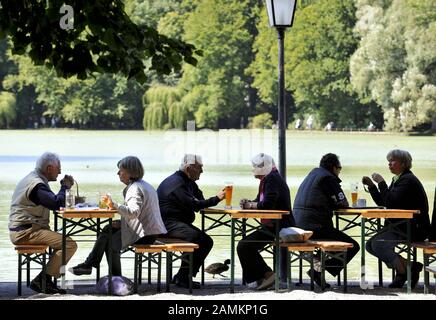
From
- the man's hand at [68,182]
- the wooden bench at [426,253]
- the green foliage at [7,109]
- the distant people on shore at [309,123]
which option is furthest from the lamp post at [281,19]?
the green foliage at [7,109]

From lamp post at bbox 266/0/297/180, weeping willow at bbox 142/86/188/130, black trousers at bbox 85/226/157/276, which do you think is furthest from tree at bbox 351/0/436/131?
black trousers at bbox 85/226/157/276

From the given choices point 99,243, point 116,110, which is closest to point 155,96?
point 116,110

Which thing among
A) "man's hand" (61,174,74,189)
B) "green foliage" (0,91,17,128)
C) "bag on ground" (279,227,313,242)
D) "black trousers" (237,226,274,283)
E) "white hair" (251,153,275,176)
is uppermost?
"green foliage" (0,91,17,128)

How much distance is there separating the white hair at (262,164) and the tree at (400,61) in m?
45.6

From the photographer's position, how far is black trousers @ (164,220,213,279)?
375 inches

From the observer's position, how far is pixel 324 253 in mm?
9297

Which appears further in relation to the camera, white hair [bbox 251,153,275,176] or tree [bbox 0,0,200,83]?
white hair [bbox 251,153,275,176]

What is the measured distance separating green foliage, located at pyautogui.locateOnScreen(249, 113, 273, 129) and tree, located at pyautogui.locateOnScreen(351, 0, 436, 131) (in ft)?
22.0

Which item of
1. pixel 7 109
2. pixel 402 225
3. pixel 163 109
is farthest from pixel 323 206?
pixel 7 109

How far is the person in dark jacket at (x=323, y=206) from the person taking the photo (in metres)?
9.63

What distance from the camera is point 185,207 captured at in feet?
31.8

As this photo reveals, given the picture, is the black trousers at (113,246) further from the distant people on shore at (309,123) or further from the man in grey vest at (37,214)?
the distant people on shore at (309,123)

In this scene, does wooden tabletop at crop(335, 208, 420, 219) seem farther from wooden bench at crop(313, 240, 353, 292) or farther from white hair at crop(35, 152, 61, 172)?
white hair at crop(35, 152, 61, 172)

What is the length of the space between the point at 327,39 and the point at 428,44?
51.8ft
